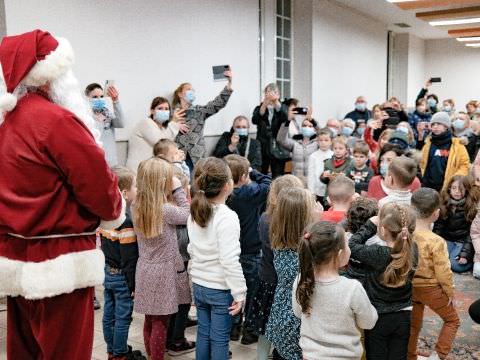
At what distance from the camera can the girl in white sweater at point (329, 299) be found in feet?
6.51

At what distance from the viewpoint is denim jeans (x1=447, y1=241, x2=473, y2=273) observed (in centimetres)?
478

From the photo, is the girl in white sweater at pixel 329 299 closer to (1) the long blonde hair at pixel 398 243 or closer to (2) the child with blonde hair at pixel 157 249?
(1) the long blonde hair at pixel 398 243

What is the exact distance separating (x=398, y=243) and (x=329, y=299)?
0.45m

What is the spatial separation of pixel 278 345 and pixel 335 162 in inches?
110

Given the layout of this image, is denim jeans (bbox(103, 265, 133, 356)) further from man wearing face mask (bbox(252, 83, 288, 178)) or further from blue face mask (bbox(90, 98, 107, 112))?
man wearing face mask (bbox(252, 83, 288, 178))

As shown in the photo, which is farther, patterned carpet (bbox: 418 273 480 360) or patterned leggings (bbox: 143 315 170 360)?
patterned carpet (bbox: 418 273 480 360)

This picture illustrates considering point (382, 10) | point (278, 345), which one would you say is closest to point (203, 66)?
point (278, 345)

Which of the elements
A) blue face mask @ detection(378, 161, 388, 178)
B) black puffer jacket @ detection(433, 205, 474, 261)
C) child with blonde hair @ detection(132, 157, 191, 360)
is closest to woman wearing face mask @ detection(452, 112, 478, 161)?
black puffer jacket @ detection(433, 205, 474, 261)

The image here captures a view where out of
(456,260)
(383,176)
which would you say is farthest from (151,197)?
(456,260)

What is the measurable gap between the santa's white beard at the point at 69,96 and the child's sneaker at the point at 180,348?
5.32 feet

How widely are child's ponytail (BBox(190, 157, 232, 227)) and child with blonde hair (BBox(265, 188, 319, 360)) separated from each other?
33cm

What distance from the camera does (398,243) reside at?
7.38ft

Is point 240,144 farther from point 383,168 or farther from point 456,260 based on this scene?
Answer: point 456,260

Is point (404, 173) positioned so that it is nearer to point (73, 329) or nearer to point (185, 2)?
point (73, 329)
